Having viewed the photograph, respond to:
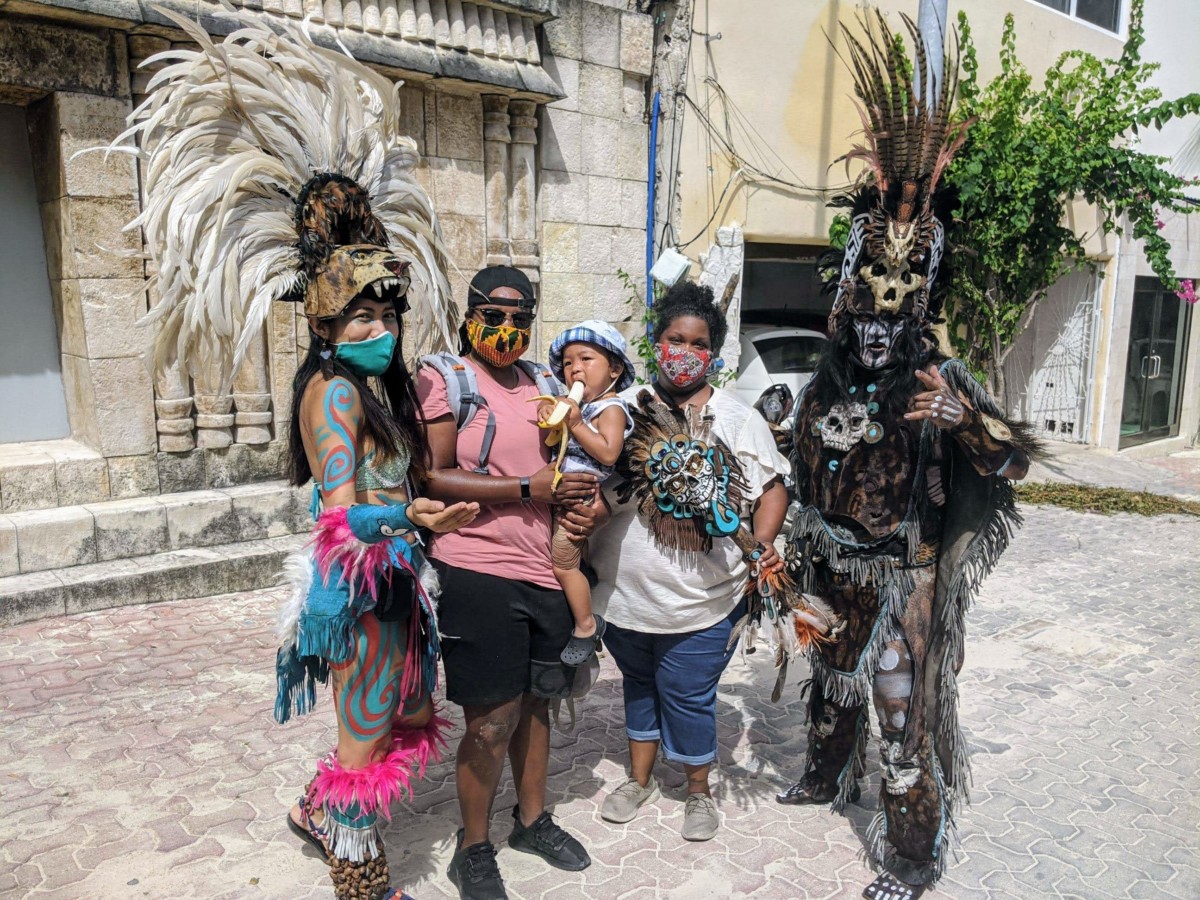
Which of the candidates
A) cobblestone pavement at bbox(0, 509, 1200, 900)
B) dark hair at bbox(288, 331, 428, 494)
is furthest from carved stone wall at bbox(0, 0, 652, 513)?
dark hair at bbox(288, 331, 428, 494)

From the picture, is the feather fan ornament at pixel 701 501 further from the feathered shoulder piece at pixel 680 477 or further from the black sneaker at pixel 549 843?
the black sneaker at pixel 549 843

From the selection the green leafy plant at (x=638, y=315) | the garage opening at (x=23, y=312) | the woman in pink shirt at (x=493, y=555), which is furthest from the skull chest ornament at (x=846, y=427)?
the garage opening at (x=23, y=312)

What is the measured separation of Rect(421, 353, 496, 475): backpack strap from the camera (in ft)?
9.01

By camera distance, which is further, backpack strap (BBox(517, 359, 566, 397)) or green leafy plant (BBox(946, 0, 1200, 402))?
green leafy plant (BBox(946, 0, 1200, 402))

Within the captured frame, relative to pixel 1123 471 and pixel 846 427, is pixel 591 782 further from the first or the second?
pixel 1123 471

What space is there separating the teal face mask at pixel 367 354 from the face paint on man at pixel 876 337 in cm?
153

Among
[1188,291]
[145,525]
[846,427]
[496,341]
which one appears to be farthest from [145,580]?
[1188,291]

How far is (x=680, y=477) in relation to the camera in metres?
2.95

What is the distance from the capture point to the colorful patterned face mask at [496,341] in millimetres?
2785

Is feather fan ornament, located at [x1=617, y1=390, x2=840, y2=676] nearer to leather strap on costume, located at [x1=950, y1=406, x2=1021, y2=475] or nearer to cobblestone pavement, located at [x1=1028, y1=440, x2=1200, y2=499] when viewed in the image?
leather strap on costume, located at [x1=950, y1=406, x2=1021, y2=475]

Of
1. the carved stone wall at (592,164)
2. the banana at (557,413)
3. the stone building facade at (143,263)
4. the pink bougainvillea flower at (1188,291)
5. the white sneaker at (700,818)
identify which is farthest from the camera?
the pink bougainvillea flower at (1188,291)

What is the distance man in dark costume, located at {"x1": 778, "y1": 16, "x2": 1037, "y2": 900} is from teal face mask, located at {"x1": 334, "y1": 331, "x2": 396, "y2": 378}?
1.51 metres

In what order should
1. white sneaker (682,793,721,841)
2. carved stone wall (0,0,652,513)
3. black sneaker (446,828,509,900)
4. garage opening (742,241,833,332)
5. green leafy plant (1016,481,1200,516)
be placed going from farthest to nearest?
garage opening (742,241,833,332) → green leafy plant (1016,481,1200,516) → carved stone wall (0,0,652,513) → white sneaker (682,793,721,841) → black sneaker (446,828,509,900)

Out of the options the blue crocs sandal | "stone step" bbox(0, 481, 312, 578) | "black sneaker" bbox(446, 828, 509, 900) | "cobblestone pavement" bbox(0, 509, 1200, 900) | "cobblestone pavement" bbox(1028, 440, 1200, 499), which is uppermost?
the blue crocs sandal
